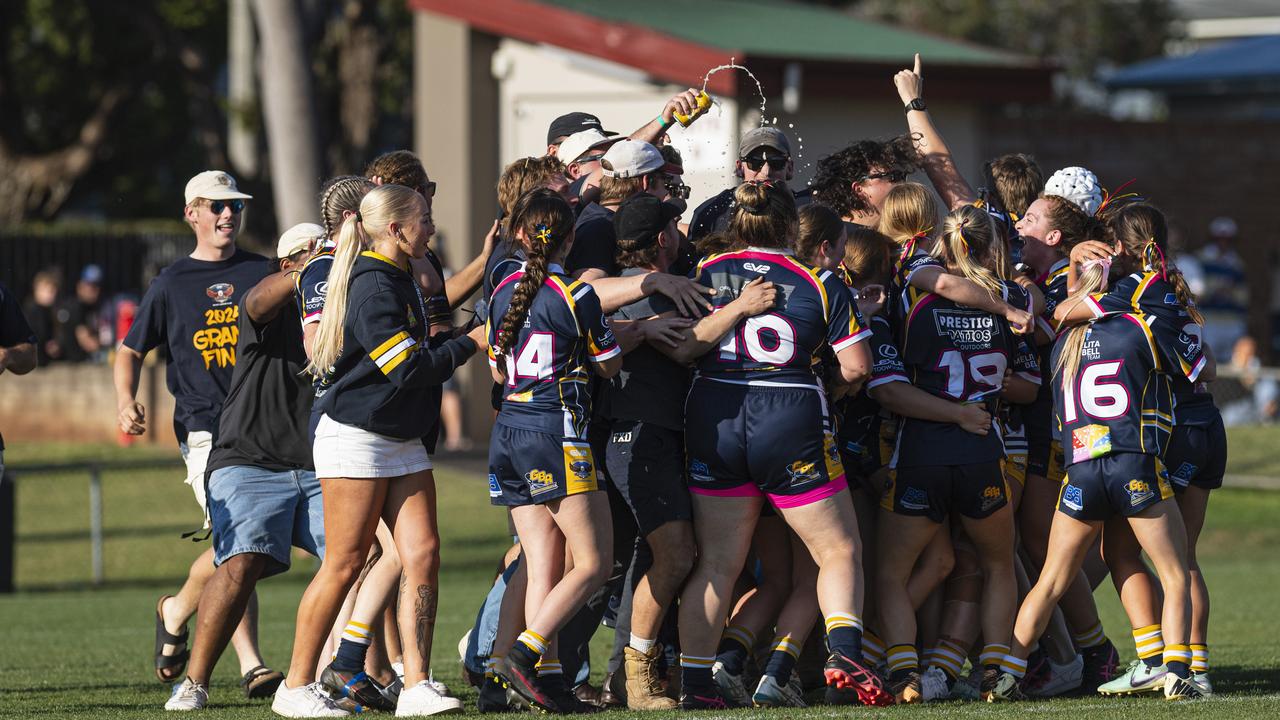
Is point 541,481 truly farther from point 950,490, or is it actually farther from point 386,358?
point 950,490

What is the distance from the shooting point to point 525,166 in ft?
23.0

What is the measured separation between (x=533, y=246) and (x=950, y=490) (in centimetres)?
190

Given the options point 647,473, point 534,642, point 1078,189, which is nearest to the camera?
point 534,642

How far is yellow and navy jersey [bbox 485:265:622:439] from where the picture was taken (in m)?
6.27

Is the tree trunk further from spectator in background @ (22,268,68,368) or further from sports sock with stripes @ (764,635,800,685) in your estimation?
sports sock with stripes @ (764,635,800,685)

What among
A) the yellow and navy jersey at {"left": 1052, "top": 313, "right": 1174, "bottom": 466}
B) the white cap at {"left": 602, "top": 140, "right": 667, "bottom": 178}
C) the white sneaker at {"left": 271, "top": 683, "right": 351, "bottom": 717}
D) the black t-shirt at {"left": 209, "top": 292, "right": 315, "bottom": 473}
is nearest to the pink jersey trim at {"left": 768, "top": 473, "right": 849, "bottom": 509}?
the yellow and navy jersey at {"left": 1052, "top": 313, "right": 1174, "bottom": 466}

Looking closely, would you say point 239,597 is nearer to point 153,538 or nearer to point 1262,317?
point 153,538

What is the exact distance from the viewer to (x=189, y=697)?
698 cm

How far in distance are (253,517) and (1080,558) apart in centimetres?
341

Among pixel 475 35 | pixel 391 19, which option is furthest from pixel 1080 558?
pixel 391 19

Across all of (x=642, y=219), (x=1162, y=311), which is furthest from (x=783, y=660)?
(x=1162, y=311)

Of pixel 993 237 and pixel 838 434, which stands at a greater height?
pixel 993 237

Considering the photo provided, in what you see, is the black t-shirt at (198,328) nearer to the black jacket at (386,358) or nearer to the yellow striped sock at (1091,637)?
the black jacket at (386,358)

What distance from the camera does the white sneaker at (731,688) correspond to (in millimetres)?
6645
